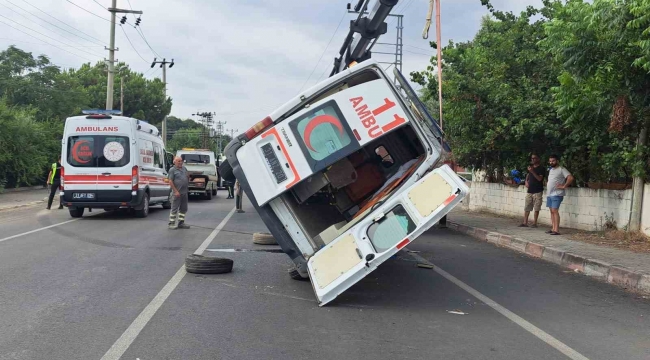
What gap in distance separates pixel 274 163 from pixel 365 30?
696 centimetres

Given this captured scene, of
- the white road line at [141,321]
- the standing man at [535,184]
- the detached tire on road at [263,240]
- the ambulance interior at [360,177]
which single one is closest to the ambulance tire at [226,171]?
the ambulance interior at [360,177]

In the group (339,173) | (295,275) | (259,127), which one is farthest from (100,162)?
(259,127)

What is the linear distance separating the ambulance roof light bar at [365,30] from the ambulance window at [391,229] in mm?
6459

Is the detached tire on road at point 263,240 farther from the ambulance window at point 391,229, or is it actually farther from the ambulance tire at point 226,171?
the ambulance window at point 391,229

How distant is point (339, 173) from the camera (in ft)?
27.2

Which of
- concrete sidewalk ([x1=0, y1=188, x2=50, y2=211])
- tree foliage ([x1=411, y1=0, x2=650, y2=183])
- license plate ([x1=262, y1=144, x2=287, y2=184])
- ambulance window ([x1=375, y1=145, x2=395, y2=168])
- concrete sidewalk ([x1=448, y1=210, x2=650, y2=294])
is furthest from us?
concrete sidewalk ([x1=0, y1=188, x2=50, y2=211])

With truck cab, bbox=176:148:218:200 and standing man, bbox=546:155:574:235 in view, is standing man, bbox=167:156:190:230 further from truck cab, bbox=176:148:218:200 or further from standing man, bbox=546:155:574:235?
truck cab, bbox=176:148:218:200

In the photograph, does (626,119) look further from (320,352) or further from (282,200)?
(320,352)

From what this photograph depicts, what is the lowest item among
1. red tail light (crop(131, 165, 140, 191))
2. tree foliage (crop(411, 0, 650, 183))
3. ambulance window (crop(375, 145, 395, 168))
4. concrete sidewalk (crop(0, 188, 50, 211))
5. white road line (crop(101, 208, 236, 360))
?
concrete sidewalk (crop(0, 188, 50, 211))

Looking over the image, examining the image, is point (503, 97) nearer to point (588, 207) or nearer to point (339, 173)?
point (588, 207)

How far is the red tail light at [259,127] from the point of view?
702cm

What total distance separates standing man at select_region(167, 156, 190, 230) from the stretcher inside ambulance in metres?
6.48

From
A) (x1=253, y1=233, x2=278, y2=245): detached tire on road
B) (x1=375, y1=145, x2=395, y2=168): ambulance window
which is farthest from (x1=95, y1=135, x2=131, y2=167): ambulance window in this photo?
(x1=375, y1=145, x2=395, y2=168): ambulance window

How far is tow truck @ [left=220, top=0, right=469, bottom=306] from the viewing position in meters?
6.20
